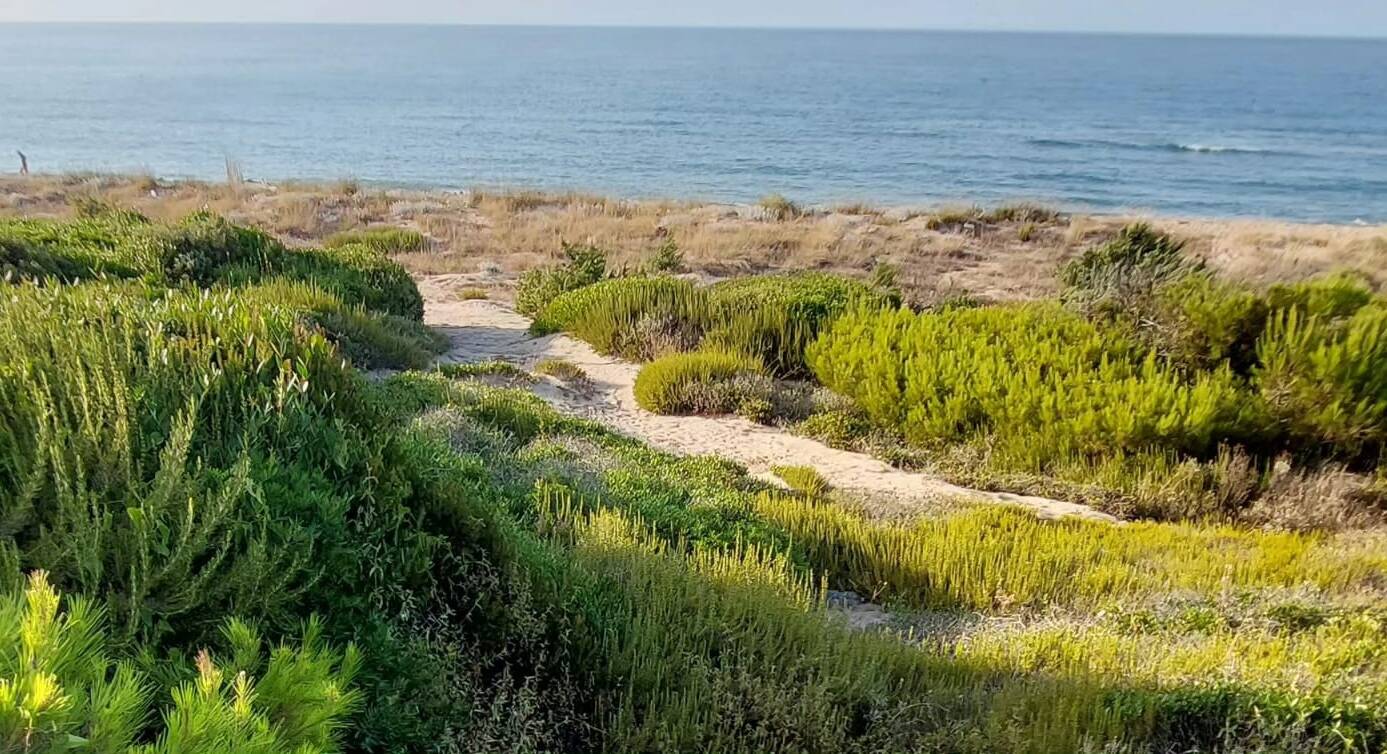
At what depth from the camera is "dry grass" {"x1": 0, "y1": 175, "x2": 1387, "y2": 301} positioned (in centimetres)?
1883

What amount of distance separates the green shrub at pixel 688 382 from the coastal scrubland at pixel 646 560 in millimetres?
1543

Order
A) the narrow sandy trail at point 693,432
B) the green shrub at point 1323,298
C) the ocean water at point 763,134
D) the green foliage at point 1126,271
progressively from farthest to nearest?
1. the ocean water at point 763,134
2. the green foliage at point 1126,271
3. the green shrub at point 1323,298
4. the narrow sandy trail at point 693,432

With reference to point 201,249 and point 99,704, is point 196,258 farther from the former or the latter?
point 99,704

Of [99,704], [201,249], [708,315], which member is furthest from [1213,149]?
[99,704]

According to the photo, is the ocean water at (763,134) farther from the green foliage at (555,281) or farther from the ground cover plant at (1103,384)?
the ground cover plant at (1103,384)

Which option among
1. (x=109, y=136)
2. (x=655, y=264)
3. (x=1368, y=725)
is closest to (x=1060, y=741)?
(x=1368, y=725)

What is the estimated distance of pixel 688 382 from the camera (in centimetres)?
1003

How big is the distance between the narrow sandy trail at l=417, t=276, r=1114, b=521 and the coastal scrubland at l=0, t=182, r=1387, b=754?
0.32m

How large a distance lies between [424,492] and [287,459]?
1.67ft

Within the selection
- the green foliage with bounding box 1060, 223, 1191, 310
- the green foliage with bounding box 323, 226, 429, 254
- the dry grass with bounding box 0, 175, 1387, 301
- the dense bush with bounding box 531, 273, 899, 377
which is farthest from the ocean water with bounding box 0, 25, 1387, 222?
the dense bush with bounding box 531, 273, 899, 377

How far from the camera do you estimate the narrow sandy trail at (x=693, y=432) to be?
7.57 meters

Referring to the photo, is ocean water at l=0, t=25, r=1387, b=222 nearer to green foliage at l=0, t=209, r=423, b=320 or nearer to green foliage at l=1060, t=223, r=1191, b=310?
green foliage at l=1060, t=223, r=1191, b=310

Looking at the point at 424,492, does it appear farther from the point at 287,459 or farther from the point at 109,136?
the point at 109,136

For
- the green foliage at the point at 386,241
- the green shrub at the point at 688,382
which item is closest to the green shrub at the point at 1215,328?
the green shrub at the point at 688,382
